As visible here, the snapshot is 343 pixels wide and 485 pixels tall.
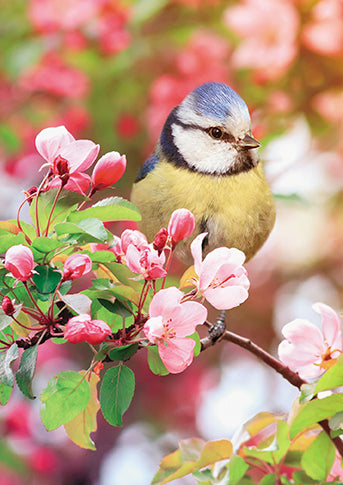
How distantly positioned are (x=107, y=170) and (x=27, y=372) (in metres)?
0.34

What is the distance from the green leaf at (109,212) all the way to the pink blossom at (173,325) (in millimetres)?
135

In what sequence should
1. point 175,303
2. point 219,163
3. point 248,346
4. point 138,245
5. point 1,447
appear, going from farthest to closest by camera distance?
point 1,447 → point 219,163 → point 248,346 → point 138,245 → point 175,303

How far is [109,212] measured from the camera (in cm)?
100

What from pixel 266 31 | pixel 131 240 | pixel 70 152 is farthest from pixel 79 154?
pixel 266 31

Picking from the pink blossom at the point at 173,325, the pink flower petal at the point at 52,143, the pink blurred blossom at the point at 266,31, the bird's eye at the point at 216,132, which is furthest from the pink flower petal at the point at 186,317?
the pink blurred blossom at the point at 266,31

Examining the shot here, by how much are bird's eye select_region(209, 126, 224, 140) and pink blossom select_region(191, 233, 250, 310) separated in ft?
2.49

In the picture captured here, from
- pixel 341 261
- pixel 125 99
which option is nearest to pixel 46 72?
pixel 125 99

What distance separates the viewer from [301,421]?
3.35 feet

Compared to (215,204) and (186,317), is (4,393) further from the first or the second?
(215,204)

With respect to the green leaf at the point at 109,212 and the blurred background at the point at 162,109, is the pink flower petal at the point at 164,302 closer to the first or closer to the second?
the green leaf at the point at 109,212

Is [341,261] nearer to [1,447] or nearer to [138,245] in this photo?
[1,447]

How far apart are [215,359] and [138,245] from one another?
2346 mm

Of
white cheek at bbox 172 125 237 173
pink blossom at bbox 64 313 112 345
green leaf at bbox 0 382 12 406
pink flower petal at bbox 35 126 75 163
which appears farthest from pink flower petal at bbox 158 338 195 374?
white cheek at bbox 172 125 237 173

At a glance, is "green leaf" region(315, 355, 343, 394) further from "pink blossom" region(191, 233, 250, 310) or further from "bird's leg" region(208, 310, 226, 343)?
"bird's leg" region(208, 310, 226, 343)
